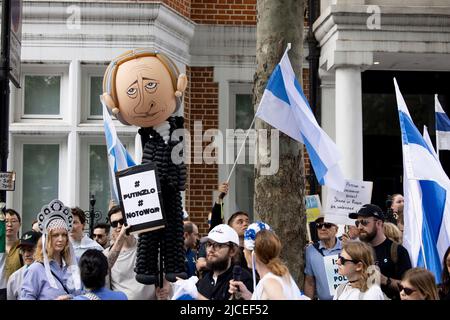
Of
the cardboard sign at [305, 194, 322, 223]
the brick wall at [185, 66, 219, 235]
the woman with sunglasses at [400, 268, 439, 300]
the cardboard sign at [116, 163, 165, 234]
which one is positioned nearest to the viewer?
the woman with sunglasses at [400, 268, 439, 300]

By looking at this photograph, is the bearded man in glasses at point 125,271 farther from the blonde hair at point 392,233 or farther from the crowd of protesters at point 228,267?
the blonde hair at point 392,233

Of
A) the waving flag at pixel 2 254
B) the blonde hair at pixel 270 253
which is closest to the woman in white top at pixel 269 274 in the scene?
the blonde hair at pixel 270 253

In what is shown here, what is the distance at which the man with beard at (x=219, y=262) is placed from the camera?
24.6ft

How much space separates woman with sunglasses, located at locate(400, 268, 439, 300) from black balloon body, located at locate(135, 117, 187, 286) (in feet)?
5.61

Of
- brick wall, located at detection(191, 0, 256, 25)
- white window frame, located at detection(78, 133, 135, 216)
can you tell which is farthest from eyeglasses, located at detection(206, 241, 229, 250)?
brick wall, located at detection(191, 0, 256, 25)

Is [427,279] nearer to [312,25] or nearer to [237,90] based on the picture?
[312,25]

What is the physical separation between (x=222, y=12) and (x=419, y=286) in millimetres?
9651

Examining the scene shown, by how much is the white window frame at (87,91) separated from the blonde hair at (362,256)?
7714 millimetres

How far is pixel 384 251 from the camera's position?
28.2ft

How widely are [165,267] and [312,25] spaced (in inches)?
316

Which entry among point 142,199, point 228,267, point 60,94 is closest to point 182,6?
point 60,94

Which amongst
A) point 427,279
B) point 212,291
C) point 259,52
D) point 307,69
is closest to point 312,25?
point 307,69

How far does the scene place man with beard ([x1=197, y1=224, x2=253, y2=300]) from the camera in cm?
750

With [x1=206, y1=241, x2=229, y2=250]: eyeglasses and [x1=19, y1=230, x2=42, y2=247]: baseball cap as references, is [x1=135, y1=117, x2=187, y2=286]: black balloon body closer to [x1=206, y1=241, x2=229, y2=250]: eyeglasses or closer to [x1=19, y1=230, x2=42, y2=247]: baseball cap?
[x1=206, y1=241, x2=229, y2=250]: eyeglasses
